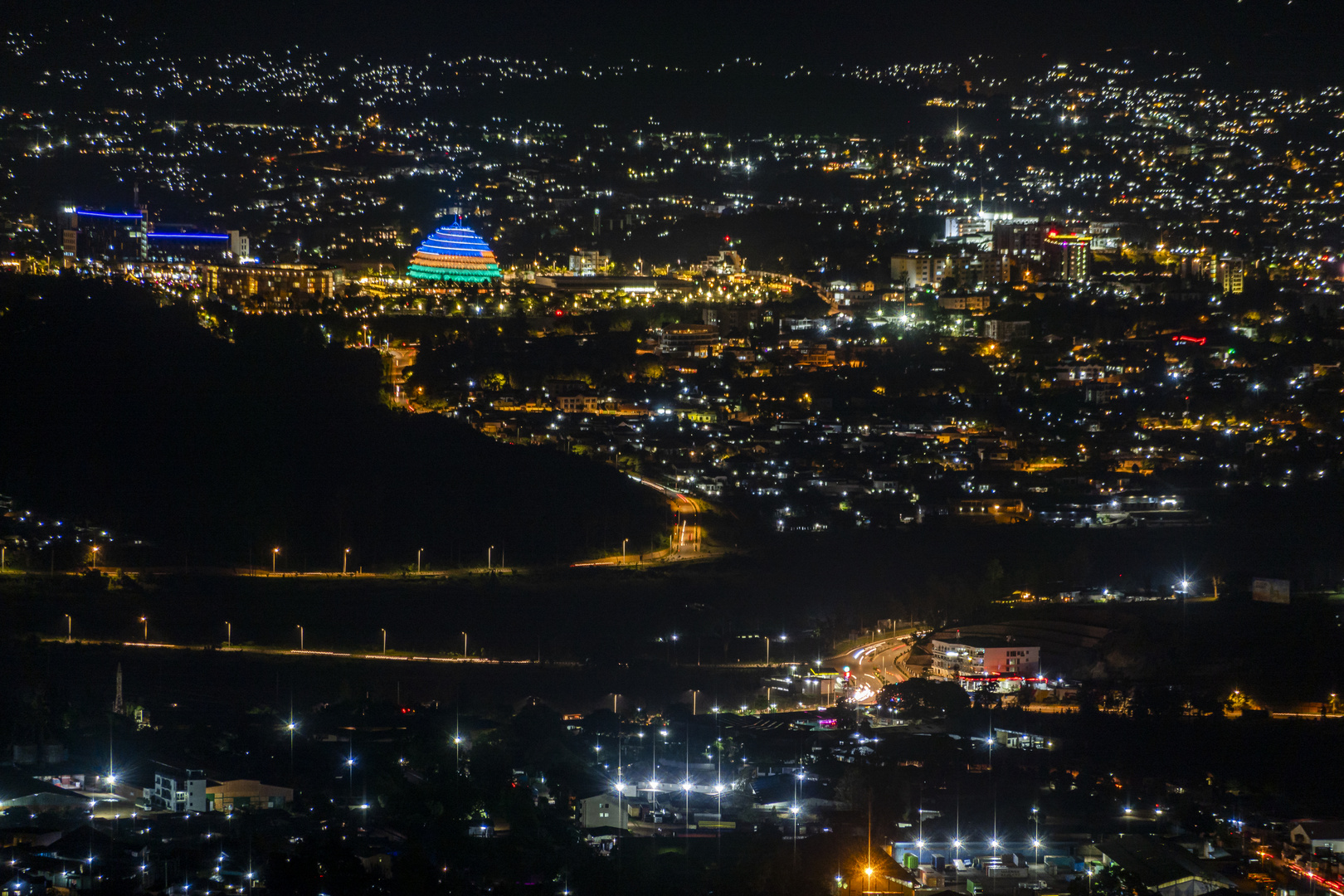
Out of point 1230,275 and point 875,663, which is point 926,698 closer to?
point 875,663

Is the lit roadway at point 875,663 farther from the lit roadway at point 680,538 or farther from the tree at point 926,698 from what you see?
the lit roadway at point 680,538

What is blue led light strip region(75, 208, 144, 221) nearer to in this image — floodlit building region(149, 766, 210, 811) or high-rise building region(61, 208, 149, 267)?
high-rise building region(61, 208, 149, 267)

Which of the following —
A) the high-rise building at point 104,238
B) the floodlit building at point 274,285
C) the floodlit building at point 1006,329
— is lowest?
the floodlit building at point 1006,329

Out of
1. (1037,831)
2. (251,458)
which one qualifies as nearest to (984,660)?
(1037,831)

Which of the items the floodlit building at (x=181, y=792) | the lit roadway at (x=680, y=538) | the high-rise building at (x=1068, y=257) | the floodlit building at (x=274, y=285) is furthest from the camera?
the high-rise building at (x=1068, y=257)

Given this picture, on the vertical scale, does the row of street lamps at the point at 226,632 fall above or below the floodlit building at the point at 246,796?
above

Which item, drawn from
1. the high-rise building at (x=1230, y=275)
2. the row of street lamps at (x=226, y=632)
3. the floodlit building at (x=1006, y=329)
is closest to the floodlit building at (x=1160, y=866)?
the row of street lamps at (x=226, y=632)
